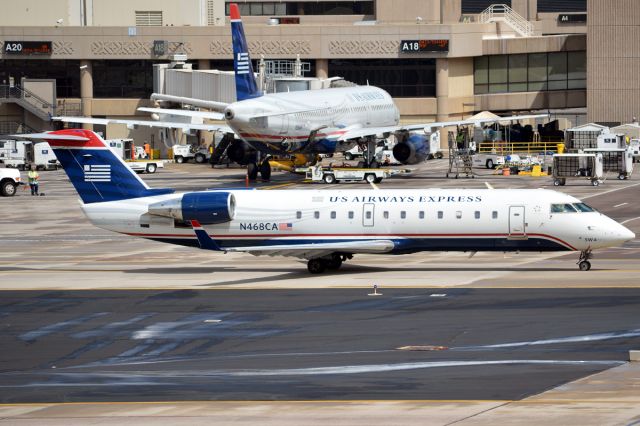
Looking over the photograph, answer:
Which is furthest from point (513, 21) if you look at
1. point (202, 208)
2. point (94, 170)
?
point (202, 208)

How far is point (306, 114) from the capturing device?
81.9m

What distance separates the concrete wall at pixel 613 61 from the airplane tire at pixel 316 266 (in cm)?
7040

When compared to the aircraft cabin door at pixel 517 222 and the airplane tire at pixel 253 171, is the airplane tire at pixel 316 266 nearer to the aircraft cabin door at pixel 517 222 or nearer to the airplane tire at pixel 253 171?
the aircraft cabin door at pixel 517 222

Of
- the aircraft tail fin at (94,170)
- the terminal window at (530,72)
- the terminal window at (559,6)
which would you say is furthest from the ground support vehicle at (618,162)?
the terminal window at (559,6)

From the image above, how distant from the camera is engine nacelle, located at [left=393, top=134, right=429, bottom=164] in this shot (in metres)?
88.0

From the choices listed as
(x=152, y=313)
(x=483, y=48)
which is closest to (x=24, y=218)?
(x=152, y=313)

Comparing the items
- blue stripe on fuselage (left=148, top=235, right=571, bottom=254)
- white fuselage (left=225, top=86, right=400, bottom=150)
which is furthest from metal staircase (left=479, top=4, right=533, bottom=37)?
blue stripe on fuselage (left=148, top=235, right=571, bottom=254)

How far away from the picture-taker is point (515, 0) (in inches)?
6811

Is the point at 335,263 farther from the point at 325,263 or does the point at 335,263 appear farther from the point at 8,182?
the point at 8,182

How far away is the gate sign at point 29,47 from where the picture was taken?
118 metres

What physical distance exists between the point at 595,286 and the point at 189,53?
276 feet

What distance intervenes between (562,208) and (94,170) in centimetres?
1591

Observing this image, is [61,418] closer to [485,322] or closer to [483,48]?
[485,322]

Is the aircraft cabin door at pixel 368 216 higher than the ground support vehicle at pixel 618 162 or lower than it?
lower
